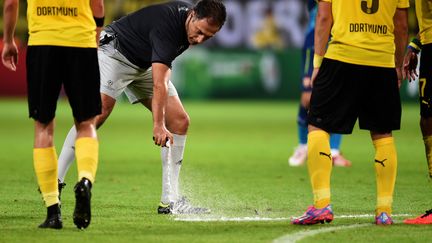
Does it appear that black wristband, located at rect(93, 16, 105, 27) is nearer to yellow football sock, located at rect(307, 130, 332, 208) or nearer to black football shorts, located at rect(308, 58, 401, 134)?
black football shorts, located at rect(308, 58, 401, 134)

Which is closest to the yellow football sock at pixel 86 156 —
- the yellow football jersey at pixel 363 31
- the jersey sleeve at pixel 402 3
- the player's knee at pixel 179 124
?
the player's knee at pixel 179 124

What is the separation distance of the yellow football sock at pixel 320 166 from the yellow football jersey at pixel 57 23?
1.89 meters

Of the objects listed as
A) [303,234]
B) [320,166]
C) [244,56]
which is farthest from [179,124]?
[244,56]

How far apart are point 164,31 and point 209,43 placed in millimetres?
22747

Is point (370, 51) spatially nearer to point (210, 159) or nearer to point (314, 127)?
point (314, 127)

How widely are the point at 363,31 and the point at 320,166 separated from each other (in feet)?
3.51

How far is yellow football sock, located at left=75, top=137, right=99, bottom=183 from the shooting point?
6.91m

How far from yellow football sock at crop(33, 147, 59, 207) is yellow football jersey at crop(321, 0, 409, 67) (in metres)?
2.24

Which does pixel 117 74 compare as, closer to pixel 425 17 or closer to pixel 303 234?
pixel 303 234

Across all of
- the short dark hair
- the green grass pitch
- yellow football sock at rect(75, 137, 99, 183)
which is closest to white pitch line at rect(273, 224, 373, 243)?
the green grass pitch

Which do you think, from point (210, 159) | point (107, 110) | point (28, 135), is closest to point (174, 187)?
point (107, 110)

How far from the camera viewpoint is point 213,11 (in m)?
7.62

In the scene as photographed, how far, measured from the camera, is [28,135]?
17328mm

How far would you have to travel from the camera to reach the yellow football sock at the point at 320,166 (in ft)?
24.0
